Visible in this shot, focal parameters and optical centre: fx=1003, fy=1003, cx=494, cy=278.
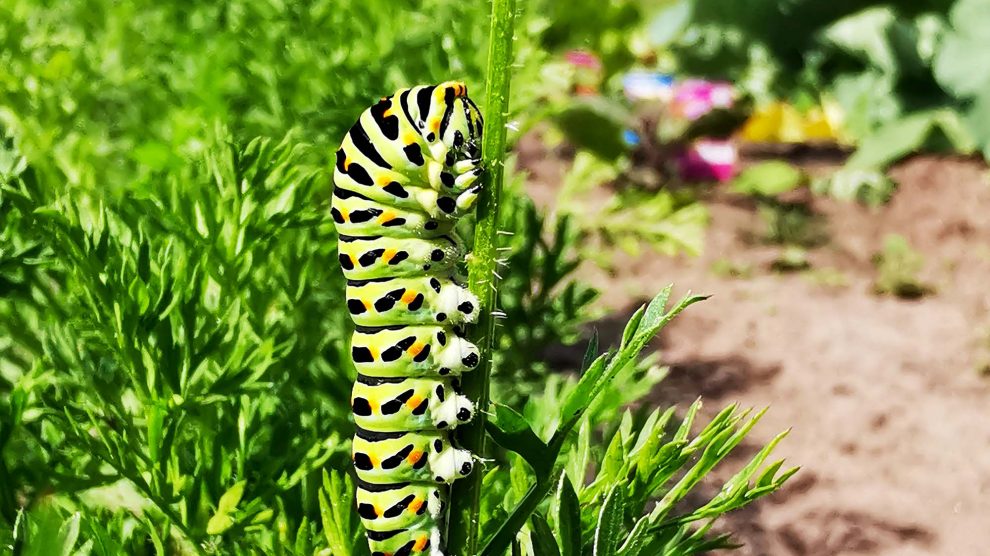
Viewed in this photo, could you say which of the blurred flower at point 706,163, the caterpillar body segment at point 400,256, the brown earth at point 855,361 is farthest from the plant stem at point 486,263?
the blurred flower at point 706,163

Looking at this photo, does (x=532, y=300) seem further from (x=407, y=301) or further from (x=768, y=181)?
(x=768, y=181)

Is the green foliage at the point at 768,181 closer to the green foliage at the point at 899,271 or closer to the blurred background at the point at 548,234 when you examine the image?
the blurred background at the point at 548,234

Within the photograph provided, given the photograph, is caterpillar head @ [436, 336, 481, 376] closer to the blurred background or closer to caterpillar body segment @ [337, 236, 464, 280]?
caterpillar body segment @ [337, 236, 464, 280]

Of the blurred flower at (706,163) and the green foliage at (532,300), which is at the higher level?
the green foliage at (532,300)

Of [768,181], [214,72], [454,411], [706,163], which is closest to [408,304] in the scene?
[454,411]

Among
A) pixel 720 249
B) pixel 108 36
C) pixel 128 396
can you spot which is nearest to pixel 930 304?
pixel 720 249

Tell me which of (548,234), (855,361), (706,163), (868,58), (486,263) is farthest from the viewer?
(868,58)

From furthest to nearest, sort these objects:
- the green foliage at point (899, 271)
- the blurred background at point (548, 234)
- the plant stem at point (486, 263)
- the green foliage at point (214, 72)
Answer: the green foliage at point (899, 271) < the green foliage at point (214, 72) < the blurred background at point (548, 234) < the plant stem at point (486, 263)

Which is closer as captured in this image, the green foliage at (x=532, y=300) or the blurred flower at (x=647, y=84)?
the green foliage at (x=532, y=300)
